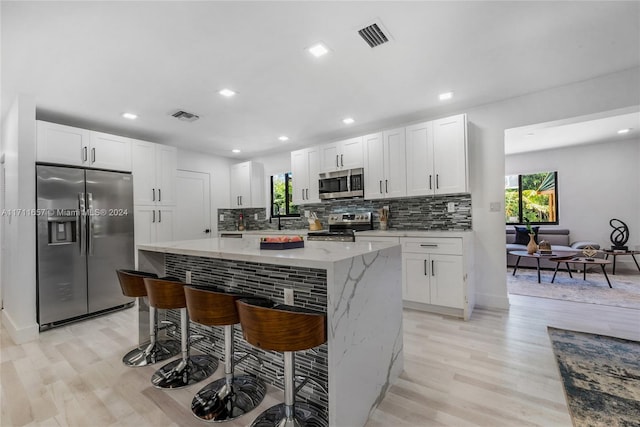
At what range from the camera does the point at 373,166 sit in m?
4.07

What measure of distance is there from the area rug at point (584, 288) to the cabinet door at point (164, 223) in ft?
17.6

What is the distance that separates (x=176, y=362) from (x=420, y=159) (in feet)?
11.2

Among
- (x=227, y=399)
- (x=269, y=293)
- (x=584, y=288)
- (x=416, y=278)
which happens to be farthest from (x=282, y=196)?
(x=584, y=288)

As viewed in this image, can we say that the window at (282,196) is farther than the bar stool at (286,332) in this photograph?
Yes

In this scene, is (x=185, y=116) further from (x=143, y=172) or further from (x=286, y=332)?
(x=286, y=332)

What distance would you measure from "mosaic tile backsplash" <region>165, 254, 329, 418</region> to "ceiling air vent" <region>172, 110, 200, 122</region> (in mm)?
1991

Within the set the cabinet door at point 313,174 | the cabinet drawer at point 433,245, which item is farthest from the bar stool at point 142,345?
the cabinet door at point 313,174

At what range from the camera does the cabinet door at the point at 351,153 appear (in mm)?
4199

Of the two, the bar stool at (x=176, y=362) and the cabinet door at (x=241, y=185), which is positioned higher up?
the cabinet door at (x=241, y=185)

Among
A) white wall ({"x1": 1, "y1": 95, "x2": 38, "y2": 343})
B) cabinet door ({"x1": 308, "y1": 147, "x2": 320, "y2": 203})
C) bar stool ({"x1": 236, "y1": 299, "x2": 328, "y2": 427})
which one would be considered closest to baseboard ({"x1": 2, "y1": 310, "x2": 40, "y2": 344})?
white wall ({"x1": 1, "y1": 95, "x2": 38, "y2": 343})

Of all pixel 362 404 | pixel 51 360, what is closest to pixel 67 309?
pixel 51 360

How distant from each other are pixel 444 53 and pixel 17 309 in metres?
4.86

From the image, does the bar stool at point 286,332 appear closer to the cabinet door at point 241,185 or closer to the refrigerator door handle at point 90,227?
the refrigerator door handle at point 90,227

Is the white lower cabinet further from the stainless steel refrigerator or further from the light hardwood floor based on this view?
the stainless steel refrigerator
